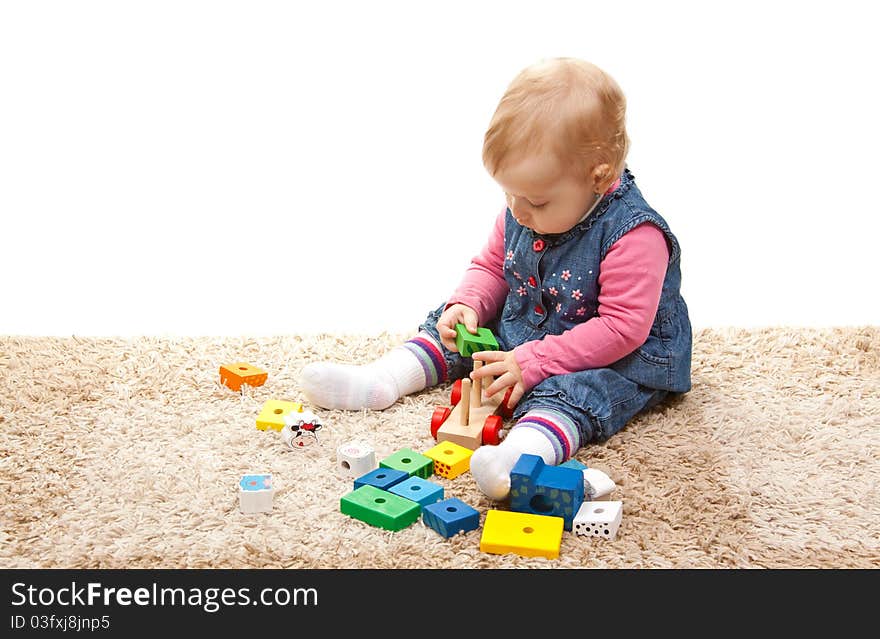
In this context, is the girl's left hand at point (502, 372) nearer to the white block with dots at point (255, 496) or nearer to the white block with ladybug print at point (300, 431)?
the white block with ladybug print at point (300, 431)

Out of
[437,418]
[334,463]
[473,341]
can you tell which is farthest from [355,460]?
[473,341]

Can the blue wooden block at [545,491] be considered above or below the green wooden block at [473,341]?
below

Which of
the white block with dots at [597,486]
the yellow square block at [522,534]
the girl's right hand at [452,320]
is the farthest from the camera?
the girl's right hand at [452,320]

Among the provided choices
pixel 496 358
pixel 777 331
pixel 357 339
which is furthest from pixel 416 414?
pixel 777 331

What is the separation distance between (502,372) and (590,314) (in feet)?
0.47

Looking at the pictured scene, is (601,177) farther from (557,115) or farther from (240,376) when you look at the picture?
(240,376)

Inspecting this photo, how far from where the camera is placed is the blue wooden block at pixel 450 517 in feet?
3.81

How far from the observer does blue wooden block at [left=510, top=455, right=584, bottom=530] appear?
118 centimetres

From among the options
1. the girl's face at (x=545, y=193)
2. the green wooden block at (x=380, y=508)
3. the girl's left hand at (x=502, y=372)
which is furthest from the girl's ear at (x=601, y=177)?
the green wooden block at (x=380, y=508)

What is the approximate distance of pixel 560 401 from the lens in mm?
1356

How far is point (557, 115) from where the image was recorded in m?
1.28

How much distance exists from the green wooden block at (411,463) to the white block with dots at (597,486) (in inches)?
7.5

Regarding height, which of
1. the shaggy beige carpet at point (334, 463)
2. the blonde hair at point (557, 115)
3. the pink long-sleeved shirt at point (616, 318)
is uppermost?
the blonde hair at point (557, 115)

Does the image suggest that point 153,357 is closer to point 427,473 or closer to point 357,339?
point 357,339
